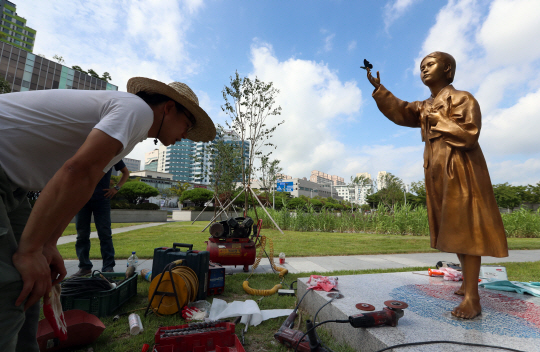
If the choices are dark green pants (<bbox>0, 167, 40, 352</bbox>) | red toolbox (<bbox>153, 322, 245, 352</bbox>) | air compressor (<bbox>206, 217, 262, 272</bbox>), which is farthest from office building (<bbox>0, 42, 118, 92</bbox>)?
dark green pants (<bbox>0, 167, 40, 352</bbox>)

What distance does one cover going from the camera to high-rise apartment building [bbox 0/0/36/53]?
218 ft

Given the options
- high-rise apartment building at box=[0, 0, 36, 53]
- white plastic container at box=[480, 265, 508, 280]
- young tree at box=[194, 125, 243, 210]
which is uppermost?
high-rise apartment building at box=[0, 0, 36, 53]

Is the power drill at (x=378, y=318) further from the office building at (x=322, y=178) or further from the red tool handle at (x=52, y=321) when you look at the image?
the office building at (x=322, y=178)

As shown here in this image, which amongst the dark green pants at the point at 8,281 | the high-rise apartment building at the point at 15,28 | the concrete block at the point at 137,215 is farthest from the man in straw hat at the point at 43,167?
the high-rise apartment building at the point at 15,28

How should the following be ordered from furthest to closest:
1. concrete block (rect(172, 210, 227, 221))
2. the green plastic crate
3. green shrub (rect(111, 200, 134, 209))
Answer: concrete block (rect(172, 210, 227, 221)) < green shrub (rect(111, 200, 134, 209)) < the green plastic crate

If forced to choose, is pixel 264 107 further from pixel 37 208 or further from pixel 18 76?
pixel 18 76

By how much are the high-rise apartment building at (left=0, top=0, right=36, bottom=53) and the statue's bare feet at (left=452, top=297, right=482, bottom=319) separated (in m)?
94.2

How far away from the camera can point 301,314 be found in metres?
2.66

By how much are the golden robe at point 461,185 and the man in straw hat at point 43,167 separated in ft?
7.51

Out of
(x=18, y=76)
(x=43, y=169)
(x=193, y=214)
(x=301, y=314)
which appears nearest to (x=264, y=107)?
(x=301, y=314)

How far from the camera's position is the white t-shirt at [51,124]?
3.15 ft

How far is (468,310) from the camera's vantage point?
6.48 feet

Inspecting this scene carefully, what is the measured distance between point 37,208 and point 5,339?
430 millimetres

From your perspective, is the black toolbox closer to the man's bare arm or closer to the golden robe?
the man's bare arm
